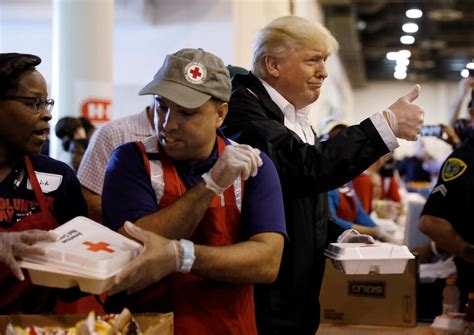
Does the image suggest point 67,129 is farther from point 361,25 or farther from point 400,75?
point 400,75

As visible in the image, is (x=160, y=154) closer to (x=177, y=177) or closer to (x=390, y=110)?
(x=177, y=177)

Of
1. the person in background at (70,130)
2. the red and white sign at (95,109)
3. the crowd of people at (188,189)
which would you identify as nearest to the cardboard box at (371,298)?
the crowd of people at (188,189)

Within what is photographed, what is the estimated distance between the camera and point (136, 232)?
182cm

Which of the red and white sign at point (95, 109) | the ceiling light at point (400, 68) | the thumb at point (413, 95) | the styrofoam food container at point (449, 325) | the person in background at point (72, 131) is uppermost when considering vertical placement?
the ceiling light at point (400, 68)

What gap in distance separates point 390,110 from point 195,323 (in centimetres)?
93

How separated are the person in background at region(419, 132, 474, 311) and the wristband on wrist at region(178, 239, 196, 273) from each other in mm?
2073

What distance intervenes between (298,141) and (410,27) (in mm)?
16417

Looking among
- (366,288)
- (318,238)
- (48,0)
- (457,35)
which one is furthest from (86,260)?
(457,35)

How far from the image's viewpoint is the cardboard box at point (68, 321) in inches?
72.9

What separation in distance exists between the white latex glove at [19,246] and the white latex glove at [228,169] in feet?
1.22

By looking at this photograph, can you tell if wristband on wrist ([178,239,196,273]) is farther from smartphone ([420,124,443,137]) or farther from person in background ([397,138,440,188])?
person in background ([397,138,440,188])

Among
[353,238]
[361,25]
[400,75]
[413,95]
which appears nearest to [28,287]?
[353,238]

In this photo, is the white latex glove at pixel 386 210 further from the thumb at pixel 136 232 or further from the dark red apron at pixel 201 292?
the thumb at pixel 136 232

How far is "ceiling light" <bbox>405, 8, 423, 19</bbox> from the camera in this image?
15.8 meters
